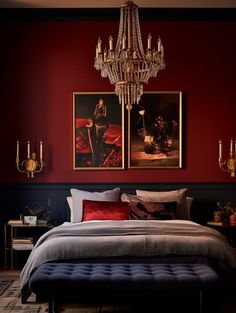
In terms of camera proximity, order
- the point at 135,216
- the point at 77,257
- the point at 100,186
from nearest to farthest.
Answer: the point at 77,257
the point at 135,216
the point at 100,186

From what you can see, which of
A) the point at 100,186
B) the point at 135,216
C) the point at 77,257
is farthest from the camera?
the point at 100,186

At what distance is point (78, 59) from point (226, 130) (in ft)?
8.06

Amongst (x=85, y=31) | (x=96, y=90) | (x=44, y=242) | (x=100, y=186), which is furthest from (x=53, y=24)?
(x=44, y=242)

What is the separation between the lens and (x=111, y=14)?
7.54m

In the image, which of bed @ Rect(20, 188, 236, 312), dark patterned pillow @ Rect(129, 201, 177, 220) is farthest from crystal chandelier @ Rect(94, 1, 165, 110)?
dark patterned pillow @ Rect(129, 201, 177, 220)

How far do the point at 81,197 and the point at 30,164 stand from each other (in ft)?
3.17

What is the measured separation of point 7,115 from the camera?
297 inches

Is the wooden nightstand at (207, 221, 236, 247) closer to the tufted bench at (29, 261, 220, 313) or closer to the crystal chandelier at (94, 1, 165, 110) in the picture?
the tufted bench at (29, 261, 220, 313)

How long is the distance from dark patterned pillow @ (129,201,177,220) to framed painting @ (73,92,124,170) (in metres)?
0.99

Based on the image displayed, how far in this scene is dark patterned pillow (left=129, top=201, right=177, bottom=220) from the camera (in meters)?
6.62

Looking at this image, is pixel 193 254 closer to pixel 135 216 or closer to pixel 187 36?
pixel 135 216

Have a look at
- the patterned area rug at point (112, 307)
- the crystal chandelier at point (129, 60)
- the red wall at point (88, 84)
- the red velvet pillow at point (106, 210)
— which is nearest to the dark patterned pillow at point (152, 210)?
the red velvet pillow at point (106, 210)

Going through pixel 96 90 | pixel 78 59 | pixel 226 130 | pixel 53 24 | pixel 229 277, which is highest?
pixel 53 24

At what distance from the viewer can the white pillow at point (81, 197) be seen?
6.97 m
